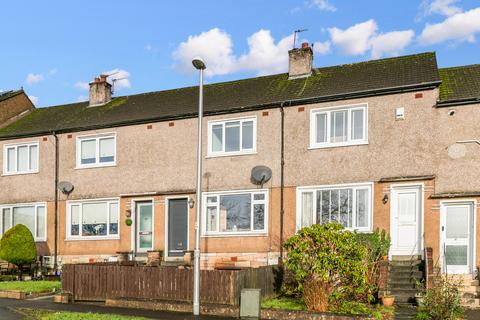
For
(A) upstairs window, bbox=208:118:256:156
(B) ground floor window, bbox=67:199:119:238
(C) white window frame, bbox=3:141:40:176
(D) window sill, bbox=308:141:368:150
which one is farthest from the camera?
(C) white window frame, bbox=3:141:40:176

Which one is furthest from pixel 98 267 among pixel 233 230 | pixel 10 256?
pixel 10 256

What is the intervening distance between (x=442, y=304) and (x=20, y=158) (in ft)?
60.8

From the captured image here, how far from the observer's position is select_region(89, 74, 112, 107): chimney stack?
25453 mm

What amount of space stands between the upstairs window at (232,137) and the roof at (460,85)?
6387 millimetres

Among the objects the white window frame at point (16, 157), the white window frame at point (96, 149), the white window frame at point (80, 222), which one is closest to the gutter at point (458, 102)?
the white window frame at point (96, 149)

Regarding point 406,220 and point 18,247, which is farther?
point 18,247

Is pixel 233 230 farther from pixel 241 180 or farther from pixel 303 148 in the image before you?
pixel 303 148

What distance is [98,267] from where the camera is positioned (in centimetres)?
1628

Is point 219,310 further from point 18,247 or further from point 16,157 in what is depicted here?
point 16,157

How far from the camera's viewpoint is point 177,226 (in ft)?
68.6

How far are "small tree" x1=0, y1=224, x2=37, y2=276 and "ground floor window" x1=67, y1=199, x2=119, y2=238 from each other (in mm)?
1593

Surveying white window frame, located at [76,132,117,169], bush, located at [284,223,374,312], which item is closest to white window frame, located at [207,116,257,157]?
white window frame, located at [76,132,117,169]

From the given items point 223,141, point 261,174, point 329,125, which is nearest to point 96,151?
point 223,141

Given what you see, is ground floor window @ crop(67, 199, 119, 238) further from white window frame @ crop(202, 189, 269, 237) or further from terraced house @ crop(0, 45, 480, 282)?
white window frame @ crop(202, 189, 269, 237)
